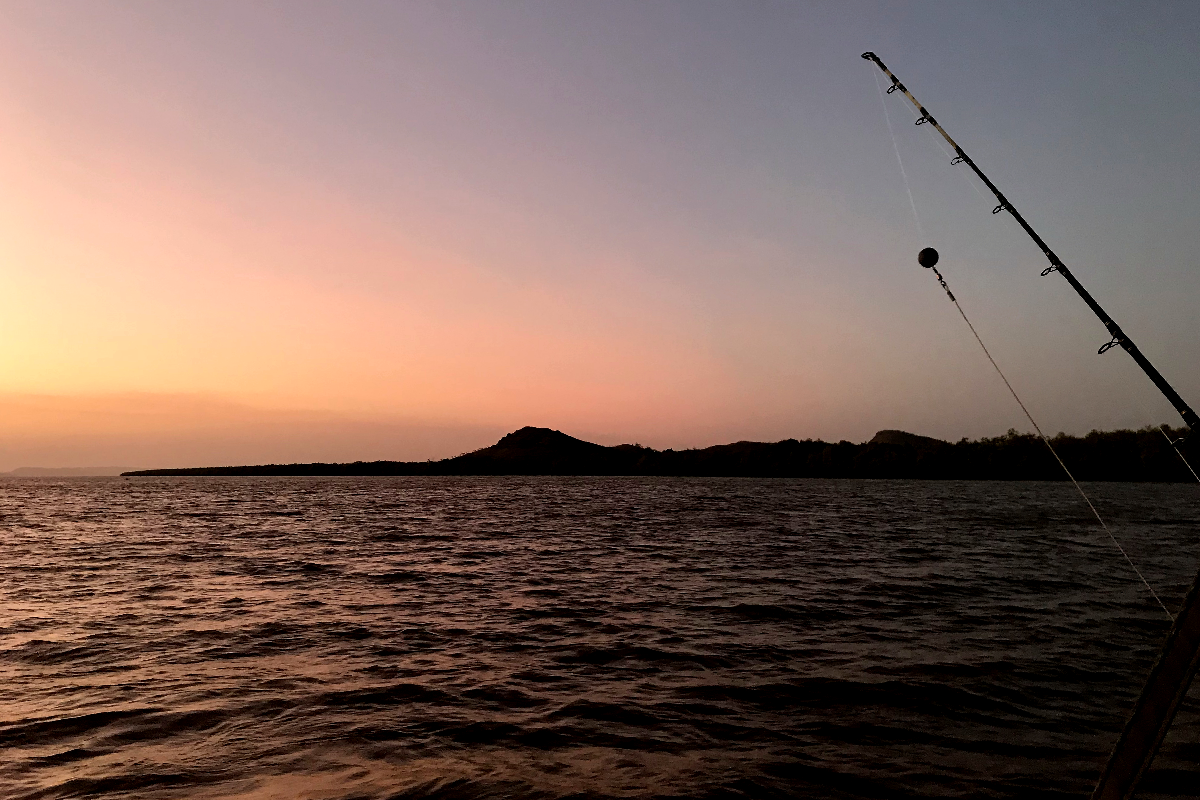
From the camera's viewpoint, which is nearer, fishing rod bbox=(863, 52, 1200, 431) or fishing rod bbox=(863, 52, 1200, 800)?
fishing rod bbox=(863, 52, 1200, 800)

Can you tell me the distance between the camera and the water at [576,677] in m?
7.89

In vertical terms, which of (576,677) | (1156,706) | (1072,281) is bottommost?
(576,677)

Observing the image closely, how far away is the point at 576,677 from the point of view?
448 inches

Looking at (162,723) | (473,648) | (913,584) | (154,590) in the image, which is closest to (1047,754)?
(473,648)

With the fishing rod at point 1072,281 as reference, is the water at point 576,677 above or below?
below

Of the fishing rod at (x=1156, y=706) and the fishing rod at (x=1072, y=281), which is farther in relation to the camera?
the fishing rod at (x=1072, y=281)

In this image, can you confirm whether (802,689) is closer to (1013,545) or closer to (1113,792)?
(1113,792)

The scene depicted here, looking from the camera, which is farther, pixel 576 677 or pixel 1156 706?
pixel 576 677

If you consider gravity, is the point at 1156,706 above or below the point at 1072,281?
below

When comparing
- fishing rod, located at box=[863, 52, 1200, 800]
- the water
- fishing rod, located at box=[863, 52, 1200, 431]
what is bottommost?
the water

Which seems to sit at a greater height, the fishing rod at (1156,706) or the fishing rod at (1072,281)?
the fishing rod at (1072,281)

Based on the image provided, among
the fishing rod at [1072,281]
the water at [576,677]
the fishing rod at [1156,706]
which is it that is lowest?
the water at [576,677]

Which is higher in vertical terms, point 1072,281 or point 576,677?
point 1072,281

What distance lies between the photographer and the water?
7.89 m
